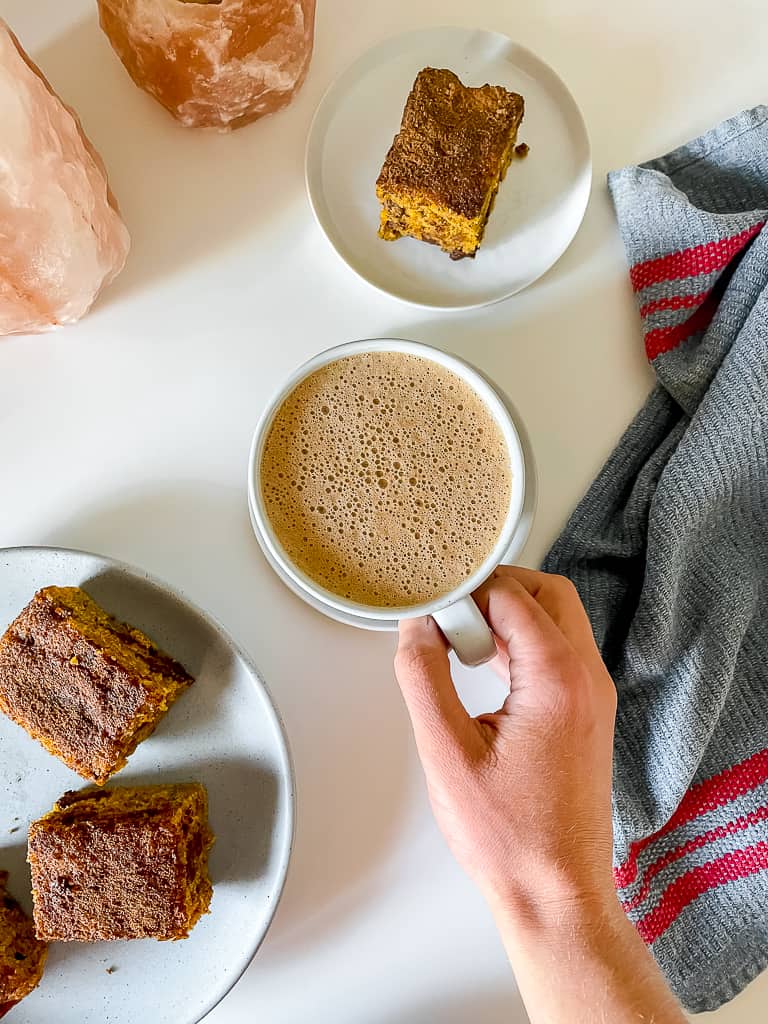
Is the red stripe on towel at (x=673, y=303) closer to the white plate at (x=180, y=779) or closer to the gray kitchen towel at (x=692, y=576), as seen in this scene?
the gray kitchen towel at (x=692, y=576)

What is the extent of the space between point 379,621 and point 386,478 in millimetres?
177

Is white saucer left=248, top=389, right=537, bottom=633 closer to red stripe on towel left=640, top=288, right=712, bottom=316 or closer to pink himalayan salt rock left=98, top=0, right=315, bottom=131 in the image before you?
red stripe on towel left=640, top=288, right=712, bottom=316

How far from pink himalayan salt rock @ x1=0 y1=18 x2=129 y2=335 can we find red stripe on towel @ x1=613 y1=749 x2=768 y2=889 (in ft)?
2.91

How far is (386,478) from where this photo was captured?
0.91 metres

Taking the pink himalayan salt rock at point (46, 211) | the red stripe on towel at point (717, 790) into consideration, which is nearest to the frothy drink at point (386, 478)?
the pink himalayan salt rock at point (46, 211)

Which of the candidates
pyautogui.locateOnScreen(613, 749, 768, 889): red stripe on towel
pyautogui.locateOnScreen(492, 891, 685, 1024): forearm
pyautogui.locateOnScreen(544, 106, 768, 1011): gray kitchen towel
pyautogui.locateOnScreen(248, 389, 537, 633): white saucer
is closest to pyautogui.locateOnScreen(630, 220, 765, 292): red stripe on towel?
pyautogui.locateOnScreen(544, 106, 768, 1011): gray kitchen towel

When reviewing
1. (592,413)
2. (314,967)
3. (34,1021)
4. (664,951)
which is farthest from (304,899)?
(592,413)

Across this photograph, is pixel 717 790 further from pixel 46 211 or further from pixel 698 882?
pixel 46 211

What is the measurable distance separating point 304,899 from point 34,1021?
32 centimetres

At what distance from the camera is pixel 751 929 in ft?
3.40

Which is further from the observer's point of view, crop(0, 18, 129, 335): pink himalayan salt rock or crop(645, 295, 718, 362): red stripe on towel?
crop(645, 295, 718, 362): red stripe on towel

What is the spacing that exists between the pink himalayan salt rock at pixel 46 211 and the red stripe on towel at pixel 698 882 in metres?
0.95

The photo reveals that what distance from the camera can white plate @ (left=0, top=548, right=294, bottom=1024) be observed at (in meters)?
0.96

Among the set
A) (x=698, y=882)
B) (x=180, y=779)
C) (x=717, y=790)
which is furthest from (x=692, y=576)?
(x=180, y=779)
